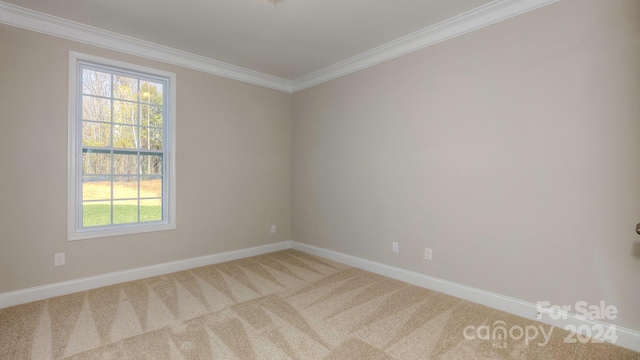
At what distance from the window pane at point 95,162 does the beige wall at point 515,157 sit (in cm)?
285

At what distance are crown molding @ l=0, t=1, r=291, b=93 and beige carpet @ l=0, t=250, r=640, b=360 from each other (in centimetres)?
256

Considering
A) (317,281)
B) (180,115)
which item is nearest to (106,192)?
(180,115)

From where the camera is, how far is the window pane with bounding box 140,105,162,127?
11.9 feet

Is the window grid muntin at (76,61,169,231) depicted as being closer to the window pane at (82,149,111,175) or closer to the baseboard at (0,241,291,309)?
the window pane at (82,149,111,175)

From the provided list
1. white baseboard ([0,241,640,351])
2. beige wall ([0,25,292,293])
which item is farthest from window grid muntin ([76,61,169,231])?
white baseboard ([0,241,640,351])

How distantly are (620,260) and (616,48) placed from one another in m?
1.51

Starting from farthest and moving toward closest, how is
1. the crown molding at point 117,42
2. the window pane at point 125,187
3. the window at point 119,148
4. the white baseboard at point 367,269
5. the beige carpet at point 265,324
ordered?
the window pane at point 125,187, the window at point 119,148, the crown molding at point 117,42, the white baseboard at point 367,269, the beige carpet at point 265,324

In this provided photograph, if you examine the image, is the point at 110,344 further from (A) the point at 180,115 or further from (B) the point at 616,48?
(B) the point at 616,48

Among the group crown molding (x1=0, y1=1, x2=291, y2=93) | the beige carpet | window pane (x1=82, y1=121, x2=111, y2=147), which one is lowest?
the beige carpet

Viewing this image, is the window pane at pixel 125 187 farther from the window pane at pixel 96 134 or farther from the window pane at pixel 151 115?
the window pane at pixel 151 115

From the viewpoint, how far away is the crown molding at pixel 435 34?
2576 millimetres

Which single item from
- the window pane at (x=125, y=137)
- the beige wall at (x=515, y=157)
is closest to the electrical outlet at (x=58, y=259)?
the window pane at (x=125, y=137)

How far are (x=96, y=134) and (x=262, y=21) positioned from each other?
216cm

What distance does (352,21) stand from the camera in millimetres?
2939
